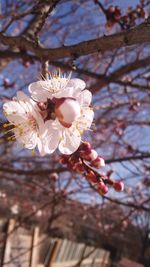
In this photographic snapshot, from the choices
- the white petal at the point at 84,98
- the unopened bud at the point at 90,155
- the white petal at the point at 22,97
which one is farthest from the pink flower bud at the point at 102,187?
the white petal at the point at 22,97

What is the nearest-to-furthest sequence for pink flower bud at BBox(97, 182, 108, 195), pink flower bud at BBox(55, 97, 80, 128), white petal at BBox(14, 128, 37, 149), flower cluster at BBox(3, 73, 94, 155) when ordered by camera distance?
pink flower bud at BBox(55, 97, 80, 128) → flower cluster at BBox(3, 73, 94, 155) → white petal at BBox(14, 128, 37, 149) → pink flower bud at BBox(97, 182, 108, 195)

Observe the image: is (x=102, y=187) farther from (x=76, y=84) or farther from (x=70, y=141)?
(x=76, y=84)

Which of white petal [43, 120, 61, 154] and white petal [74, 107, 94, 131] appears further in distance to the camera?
white petal [74, 107, 94, 131]

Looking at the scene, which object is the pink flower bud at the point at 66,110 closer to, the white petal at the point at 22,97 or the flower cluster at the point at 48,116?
the flower cluster at the point at 48,116

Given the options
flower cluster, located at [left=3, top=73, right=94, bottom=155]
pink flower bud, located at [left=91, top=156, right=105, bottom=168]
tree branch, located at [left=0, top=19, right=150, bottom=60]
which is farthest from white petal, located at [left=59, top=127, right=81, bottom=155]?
tree branch, located at [left=0, top=19, right=150, bottom=60]

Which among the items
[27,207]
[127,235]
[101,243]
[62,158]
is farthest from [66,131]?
[127,235]

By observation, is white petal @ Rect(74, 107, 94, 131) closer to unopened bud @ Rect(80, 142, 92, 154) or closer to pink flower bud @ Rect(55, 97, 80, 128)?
unopened bud @ Rect(80, 142, 92, 154)

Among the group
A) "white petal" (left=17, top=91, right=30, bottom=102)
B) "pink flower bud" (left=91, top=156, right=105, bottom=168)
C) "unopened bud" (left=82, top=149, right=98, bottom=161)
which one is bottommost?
"pink flower bud" (left=91, top=156, right=105, bottom=168)

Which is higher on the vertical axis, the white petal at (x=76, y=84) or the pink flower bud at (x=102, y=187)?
the white petal at (x=76, y=84)
